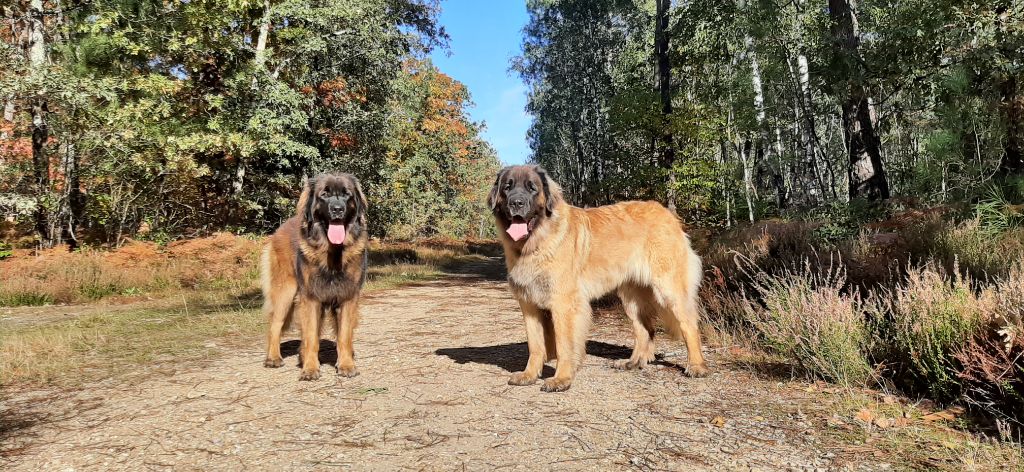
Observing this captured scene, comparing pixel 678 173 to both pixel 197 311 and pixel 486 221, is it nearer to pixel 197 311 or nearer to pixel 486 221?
pixel 197 311

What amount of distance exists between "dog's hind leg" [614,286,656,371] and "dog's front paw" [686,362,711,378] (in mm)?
468

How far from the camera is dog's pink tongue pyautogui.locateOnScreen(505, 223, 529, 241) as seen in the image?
438cm

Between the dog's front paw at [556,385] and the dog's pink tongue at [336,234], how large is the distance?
2.19m

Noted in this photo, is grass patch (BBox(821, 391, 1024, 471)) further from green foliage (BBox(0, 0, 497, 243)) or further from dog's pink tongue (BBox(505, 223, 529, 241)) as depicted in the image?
green foliage (BBox(0, 0, 497, 243))

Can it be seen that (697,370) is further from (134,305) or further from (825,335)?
(134,305)

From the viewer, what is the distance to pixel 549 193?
4.61 metres

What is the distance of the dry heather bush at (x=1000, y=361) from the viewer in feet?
9.38

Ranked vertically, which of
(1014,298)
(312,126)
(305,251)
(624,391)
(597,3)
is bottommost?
(624,391)

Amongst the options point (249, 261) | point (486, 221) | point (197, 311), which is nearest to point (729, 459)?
point (197, 311)

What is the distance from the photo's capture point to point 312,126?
705 inches

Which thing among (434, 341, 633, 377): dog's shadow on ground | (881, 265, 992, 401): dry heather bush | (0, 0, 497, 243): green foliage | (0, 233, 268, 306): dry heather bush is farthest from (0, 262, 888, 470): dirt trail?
(0, 0, 497, 243): green foliage

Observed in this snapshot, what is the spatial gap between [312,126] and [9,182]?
26.1 feet

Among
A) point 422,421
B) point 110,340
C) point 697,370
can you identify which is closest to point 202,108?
point 110,340

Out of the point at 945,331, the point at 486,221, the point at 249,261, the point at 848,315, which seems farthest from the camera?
the point at 486,221
